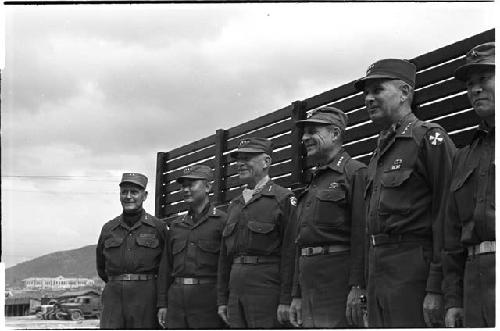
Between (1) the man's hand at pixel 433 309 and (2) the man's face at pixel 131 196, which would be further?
(2) the man's face at pixel 131 196

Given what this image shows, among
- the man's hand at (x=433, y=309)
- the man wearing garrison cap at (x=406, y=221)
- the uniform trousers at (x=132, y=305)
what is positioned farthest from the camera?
the uniform trousers at (x=132, y=305)

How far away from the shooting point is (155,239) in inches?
268

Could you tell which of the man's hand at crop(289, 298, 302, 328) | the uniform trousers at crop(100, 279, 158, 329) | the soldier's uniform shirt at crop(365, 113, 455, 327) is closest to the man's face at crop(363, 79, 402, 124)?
the soldier's uniform shirt at crop(365, 113, 455, 327)

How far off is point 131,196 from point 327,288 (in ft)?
8.88

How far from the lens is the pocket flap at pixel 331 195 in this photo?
4676 mm

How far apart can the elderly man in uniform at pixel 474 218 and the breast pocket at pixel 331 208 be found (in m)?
1.15

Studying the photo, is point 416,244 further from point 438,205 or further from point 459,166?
point 459,166

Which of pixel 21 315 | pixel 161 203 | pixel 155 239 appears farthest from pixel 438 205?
pixel 21 315

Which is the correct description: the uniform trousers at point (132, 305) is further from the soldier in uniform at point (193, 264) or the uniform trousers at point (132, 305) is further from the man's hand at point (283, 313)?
the man's hand at point (283, 313)

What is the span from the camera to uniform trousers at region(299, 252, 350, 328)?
459cm

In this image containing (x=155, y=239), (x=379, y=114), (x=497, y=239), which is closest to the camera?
(x=497, y=239)

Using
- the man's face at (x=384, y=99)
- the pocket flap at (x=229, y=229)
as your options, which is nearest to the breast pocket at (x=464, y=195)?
the man's face at (x=384, y=99)

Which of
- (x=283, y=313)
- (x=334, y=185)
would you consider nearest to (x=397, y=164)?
(x=334, y=185)

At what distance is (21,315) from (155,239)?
877 cm
